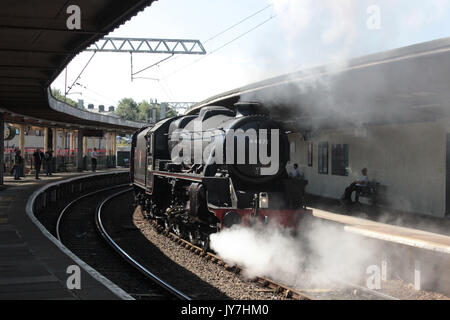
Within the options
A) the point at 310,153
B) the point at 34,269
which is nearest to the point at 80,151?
the point at 310,153

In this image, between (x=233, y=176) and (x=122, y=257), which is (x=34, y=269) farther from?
(x=233, y=176)

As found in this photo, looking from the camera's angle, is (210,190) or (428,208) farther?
(428,208)

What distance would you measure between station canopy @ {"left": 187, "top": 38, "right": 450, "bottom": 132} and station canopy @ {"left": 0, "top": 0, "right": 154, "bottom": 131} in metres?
4.15

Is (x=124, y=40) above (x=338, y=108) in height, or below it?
above

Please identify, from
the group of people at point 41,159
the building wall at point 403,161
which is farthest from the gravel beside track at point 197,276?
the group of people at point 41,159

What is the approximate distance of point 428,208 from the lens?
1222cm

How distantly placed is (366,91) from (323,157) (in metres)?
7.46

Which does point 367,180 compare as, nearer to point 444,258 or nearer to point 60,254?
point 444,258

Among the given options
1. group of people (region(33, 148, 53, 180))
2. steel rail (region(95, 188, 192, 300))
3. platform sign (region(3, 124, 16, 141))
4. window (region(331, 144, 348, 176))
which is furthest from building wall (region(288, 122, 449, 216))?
platform sign (region(3, 124, 16, 141))

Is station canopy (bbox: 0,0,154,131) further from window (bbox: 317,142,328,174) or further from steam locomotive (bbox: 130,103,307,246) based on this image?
window (bbox: 317,142,328,174)

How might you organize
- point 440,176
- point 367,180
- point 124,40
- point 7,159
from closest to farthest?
1. point 440,176
2. point 367,180
3. point 124,40
4. point 7,159
